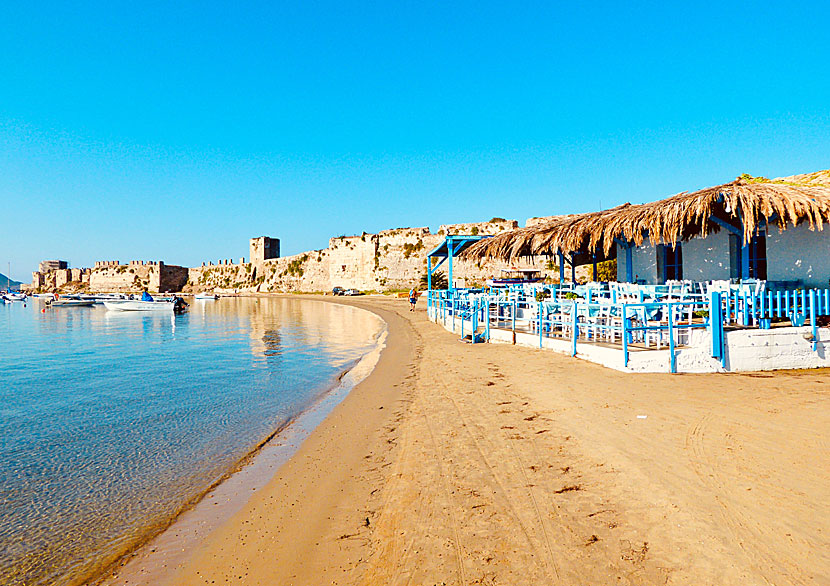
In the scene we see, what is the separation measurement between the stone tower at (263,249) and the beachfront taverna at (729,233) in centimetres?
5698

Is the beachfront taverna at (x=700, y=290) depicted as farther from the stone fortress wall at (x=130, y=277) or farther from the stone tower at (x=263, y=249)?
the stone fortress wall at (x=130, y=277)

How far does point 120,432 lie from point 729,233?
38.2 feet

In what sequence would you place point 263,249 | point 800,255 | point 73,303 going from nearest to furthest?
point 800,255 < point 73,303 < point 263,249

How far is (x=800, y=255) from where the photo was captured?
894 cm

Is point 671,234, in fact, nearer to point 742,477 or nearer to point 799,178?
point 799,178

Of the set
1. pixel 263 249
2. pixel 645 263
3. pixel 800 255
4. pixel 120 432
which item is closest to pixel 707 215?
pixel 800 255

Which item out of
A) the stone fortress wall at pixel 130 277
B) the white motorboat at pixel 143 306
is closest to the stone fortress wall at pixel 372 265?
the stone fortress wall at pixel 130 277

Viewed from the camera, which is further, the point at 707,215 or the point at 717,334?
the point at 707,215

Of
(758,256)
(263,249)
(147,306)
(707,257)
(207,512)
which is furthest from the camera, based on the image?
(263,249)

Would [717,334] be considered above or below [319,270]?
below

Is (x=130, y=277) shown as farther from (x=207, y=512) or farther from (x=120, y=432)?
(x=207, y=512)

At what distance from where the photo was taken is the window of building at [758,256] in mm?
9516

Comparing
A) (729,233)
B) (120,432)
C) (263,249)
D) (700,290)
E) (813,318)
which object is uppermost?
(263,249)

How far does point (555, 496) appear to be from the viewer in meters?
3.13
